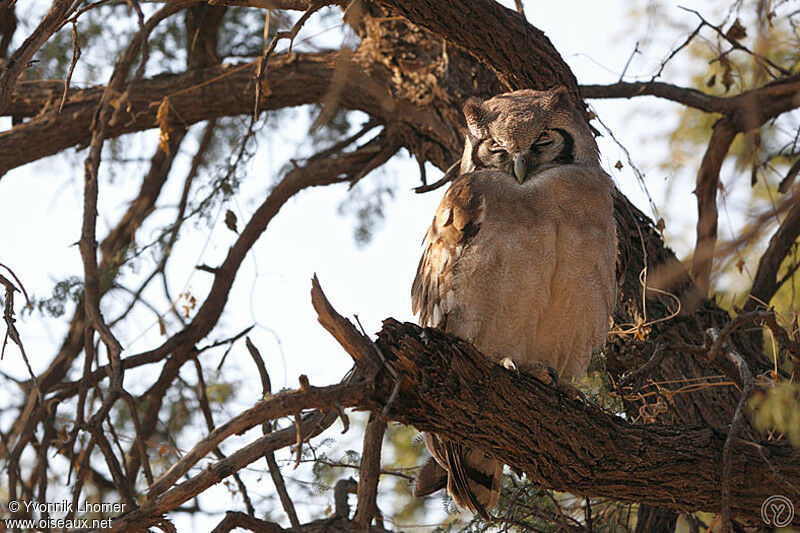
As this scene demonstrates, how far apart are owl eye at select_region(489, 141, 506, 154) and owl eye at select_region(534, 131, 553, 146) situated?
6.1 inches

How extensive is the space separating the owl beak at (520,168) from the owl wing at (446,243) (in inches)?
7.7

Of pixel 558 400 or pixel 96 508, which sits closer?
pixel 558 400

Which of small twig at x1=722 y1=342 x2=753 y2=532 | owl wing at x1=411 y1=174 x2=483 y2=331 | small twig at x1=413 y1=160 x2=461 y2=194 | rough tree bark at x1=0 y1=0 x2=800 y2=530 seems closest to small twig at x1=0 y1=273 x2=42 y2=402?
rough tree bark at x1=0 y1=0 x2=800 y2=530

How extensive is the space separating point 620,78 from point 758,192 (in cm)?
121

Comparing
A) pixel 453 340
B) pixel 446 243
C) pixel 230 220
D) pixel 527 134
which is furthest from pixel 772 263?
pixel 230 220

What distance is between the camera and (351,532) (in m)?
3.69

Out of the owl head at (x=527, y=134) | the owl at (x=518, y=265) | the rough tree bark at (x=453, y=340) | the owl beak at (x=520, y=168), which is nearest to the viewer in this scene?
the rough tree bark at (x=453, y=340)

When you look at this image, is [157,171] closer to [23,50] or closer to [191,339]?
[191,339]

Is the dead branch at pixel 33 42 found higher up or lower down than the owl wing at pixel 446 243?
higher up

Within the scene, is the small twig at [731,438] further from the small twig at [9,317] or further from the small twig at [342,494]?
the small twig at [9,317]

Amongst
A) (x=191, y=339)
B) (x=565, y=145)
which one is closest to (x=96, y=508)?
(x=191, y=339)

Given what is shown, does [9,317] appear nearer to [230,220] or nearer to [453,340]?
[453,340]

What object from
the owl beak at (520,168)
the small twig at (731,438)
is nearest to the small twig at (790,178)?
the owl beak at (520,168)

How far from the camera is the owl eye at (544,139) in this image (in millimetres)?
4004
